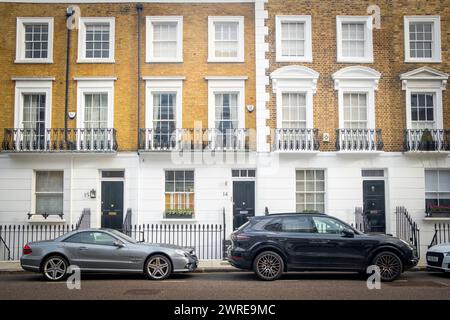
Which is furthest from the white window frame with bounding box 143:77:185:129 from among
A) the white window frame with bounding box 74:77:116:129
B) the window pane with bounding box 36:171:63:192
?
the window pane with bounding box 36:171:63:192

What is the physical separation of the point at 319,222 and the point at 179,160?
743cm

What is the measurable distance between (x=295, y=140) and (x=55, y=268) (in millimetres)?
9954

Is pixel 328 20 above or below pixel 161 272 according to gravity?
above

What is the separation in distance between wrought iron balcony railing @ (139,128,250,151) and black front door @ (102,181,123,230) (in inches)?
76.4

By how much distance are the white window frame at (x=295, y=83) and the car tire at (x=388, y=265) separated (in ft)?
24.3

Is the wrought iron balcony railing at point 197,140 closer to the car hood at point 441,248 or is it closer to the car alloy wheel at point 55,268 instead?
the car alloy wheel at point 55,268

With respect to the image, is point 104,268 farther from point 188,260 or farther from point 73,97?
point 73,97

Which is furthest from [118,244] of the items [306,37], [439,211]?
[439,211]

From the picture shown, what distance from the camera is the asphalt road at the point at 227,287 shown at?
34.2 ft

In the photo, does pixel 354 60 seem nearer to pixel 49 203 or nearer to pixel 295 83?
pixel 295 83

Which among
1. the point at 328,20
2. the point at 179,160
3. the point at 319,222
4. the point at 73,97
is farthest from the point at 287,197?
the point at 73,97

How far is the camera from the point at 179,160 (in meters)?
19.0

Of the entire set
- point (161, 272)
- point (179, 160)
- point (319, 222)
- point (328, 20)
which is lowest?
point (161, 272)

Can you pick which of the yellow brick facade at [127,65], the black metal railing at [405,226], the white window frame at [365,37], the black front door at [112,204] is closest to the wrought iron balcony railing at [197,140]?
the yellow brick facade at [127,65]
